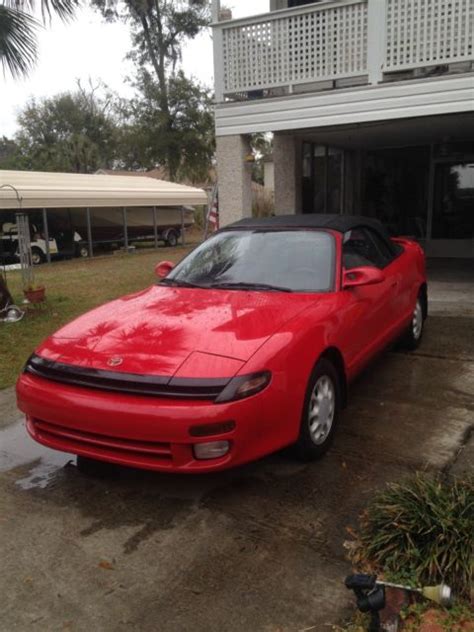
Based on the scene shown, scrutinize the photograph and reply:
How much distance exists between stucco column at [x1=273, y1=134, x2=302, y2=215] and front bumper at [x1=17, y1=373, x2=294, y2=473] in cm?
776

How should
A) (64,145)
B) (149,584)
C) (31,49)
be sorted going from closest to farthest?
1. (149,584)
2. (31,49)
3. (64,145)

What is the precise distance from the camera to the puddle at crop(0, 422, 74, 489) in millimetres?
3692

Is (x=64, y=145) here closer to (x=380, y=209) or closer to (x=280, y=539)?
(x=380, y=209)

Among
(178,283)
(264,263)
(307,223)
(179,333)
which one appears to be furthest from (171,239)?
(179,333)

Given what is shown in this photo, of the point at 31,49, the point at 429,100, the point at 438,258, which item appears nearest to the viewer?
the point at 429,100

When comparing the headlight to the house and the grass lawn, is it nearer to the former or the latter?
the grass lawn

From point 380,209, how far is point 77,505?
11.6m

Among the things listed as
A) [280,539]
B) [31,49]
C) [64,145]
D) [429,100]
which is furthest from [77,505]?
[64,145]

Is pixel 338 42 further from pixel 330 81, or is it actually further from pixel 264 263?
pixel 264 263

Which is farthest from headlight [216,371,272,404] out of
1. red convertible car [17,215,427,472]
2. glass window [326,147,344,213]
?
glass window [326,147,344,213]

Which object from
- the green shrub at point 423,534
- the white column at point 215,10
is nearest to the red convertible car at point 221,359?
the green shrub at point 423,534

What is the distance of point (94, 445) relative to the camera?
3211 mm

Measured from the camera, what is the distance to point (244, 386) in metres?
3.04

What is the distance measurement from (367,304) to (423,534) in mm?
2163
